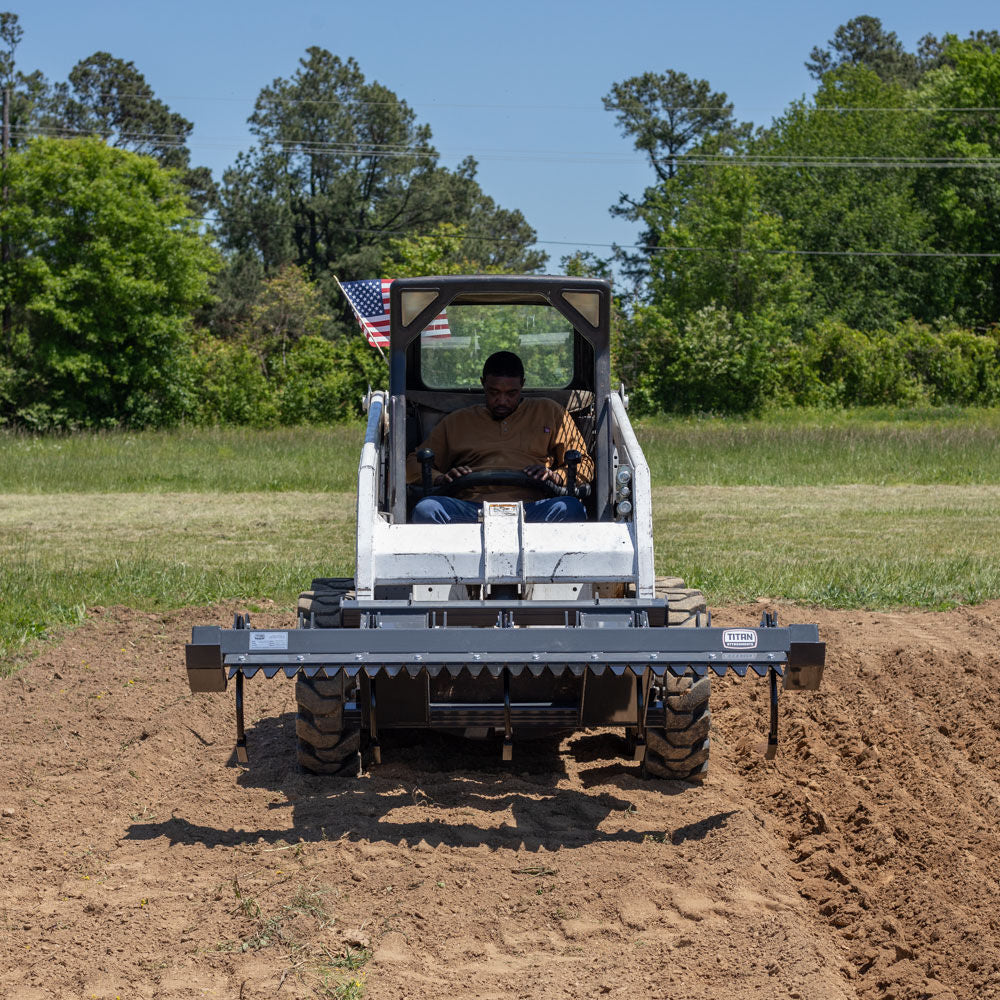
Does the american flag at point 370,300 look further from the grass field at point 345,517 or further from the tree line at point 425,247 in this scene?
the tree line at point 425,247

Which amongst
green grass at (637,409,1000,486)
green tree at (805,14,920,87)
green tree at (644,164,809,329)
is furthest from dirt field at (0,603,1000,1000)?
green tree at (805,14,920,87)

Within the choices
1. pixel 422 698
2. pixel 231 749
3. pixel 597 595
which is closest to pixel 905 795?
pixel 597 595

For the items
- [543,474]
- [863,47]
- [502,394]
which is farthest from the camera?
[863,47]

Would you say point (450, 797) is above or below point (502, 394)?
below

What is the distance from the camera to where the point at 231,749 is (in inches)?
285

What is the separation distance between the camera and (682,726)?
6180 mm

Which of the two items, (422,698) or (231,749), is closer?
(422,698)

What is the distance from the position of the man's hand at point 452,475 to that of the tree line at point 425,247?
3211cm

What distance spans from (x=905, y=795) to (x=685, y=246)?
1765 inches

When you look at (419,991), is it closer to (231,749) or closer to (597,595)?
(597,595)

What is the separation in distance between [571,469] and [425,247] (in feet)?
129

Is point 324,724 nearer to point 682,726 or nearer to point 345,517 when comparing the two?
point 682,726

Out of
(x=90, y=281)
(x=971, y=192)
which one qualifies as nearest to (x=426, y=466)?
(x=90, y=281)

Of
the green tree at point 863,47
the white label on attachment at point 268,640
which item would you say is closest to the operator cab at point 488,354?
the white label on attachment at point 268,640
